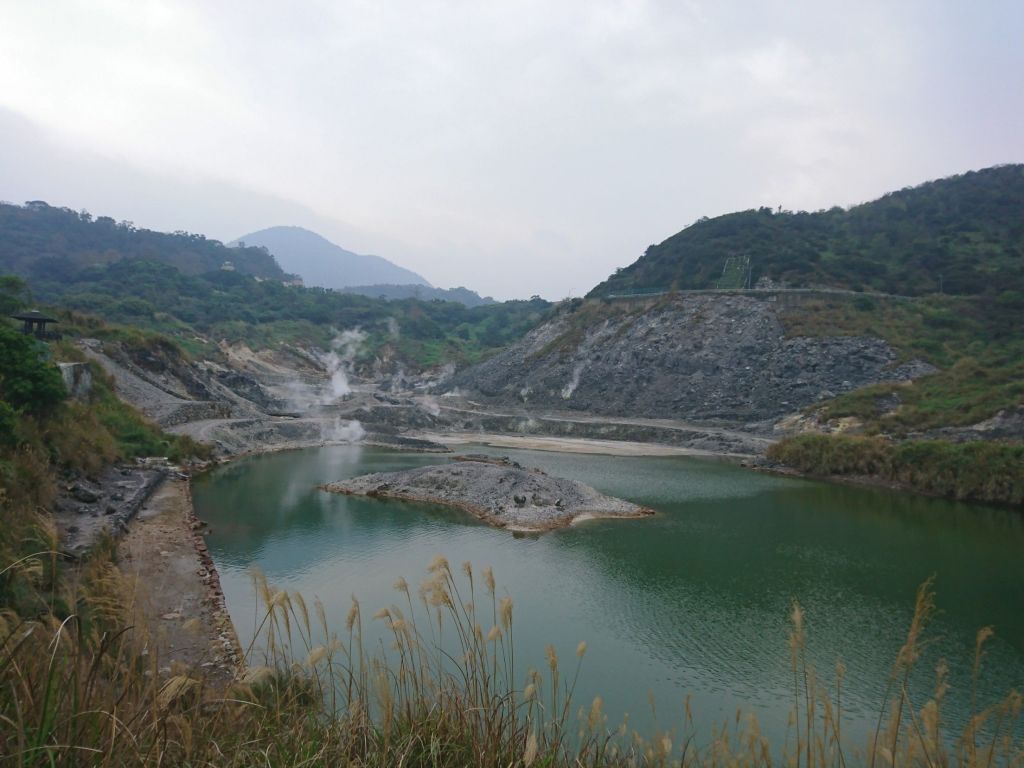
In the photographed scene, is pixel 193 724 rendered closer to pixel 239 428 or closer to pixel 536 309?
pixel 239 428

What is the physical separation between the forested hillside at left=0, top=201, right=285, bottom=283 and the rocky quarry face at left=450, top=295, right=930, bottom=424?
71.0 metres

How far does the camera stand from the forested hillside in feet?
331

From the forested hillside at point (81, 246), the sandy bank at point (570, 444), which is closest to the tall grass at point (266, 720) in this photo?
the sandy bank at point (570, 444)

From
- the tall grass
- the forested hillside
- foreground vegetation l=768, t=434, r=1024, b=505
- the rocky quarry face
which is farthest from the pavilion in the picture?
the forested hillside

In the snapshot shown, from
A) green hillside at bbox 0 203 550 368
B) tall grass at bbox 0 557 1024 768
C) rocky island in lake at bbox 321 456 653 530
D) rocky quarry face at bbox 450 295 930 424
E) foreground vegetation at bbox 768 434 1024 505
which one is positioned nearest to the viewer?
tall grass at bbox 0 557 1024 768

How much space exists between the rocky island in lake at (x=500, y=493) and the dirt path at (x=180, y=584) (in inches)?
334

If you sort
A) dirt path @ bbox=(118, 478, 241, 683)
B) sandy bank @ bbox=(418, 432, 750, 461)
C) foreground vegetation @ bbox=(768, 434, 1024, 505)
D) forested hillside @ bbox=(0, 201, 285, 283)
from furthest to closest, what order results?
forested hillside @ bbox=(0, 201, 285, 283) < sandy bank @ bbox=(418, 432, 750, 461) < foreground vegetation @ bbox=(768, 434, 1024, 505) < dirt path @ bbox=(118, 478, 241, 683)

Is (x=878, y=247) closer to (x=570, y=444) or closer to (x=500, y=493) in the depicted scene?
(x=570, y=444)

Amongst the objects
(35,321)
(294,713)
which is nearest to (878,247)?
(35,321)

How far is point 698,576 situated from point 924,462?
2210 centimetres

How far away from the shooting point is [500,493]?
87.4 ft

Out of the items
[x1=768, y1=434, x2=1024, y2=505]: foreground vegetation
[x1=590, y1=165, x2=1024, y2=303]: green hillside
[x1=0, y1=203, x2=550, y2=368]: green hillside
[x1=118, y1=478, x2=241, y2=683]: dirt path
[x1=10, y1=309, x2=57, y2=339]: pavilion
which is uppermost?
[x1=590, y1=165, x2=1024, y2=303]: green hillside

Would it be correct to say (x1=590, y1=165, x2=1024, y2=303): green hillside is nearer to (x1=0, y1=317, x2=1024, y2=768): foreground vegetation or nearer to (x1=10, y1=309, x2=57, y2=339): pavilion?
(x1=10, y1=309, x2=57, y2=339): pavilion

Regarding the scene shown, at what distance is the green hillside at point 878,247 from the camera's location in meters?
65.7
